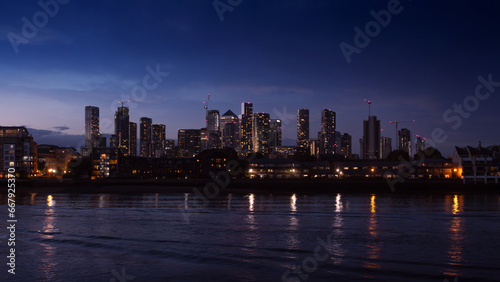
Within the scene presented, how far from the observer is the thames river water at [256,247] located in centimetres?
2131

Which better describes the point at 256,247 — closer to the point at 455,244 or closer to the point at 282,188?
the point at 455,244

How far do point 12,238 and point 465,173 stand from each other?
14071 centimetres

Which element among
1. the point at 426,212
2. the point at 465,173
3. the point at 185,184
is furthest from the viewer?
the point at 465,173

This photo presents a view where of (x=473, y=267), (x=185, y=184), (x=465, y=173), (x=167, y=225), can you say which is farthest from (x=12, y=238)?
(x=465, y=173)

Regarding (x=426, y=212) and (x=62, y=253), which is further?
A: (x=426, y=212)

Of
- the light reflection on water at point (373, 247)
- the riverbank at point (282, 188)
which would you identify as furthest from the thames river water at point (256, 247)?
the riverbank at point (282, 188)

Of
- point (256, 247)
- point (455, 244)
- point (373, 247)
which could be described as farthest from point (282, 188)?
point (256, 247)

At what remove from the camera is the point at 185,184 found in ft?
381

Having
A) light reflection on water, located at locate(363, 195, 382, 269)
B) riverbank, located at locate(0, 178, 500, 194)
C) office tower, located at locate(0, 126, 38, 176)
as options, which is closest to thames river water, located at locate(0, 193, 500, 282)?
light reflection on water, located at locate(363, 195, 382, 269)

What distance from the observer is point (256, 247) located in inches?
1083

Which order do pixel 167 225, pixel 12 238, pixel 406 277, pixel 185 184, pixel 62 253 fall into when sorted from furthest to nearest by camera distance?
1. pixel 185 184
2. pixel 167 225
3. pixel 12 238
4. pixel 62 253
5. pixel 406 277

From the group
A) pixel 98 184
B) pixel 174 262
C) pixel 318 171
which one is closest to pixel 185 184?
pixel 98 184

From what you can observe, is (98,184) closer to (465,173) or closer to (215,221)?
(215,221)

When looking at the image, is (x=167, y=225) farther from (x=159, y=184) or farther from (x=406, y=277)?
(x=159, y=184)
